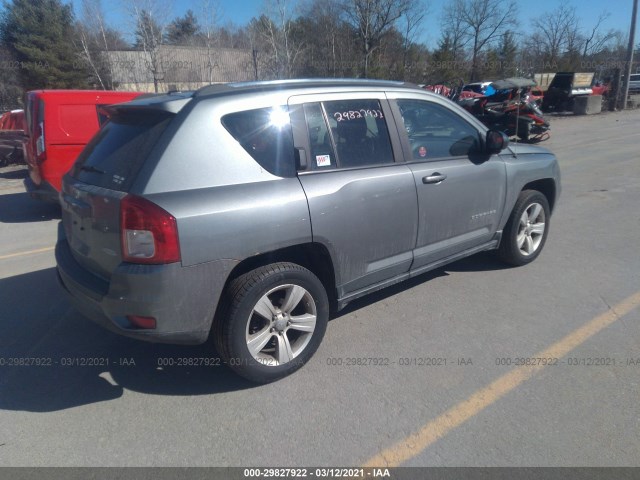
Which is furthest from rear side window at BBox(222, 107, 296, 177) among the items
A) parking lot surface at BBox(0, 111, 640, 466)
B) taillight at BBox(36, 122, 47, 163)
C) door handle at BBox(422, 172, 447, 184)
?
taillight at BBox(36, 122, 47, 163)

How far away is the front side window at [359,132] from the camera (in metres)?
3.39

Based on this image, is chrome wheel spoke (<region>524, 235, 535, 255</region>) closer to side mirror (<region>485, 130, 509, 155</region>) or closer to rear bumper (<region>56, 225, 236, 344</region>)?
side mirror (<region>485, 130, 509, 155</region>)

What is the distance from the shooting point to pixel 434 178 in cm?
378

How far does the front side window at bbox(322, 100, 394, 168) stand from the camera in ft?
11.1

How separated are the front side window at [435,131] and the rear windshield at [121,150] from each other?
192 cm

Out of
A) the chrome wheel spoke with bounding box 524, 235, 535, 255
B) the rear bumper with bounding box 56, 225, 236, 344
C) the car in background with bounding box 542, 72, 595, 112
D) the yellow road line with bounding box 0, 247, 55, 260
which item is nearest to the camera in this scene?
the rear bumper with bounding box 56, 225, 236, 344

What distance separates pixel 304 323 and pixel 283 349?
0.72ft

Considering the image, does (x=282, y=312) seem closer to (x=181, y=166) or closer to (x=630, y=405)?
(x=181, y=166)

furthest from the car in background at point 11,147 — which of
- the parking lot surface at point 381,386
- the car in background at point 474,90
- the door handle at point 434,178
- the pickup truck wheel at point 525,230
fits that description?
the car in background at point 474,90

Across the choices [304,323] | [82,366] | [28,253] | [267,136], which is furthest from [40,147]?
[304,323]

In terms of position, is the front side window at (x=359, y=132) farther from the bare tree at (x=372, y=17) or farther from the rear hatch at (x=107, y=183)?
the bare tree at (x=372, y=17)

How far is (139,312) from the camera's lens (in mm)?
2662

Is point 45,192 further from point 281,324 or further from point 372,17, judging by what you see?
point 372,17

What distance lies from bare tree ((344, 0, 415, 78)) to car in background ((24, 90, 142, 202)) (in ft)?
93.0
